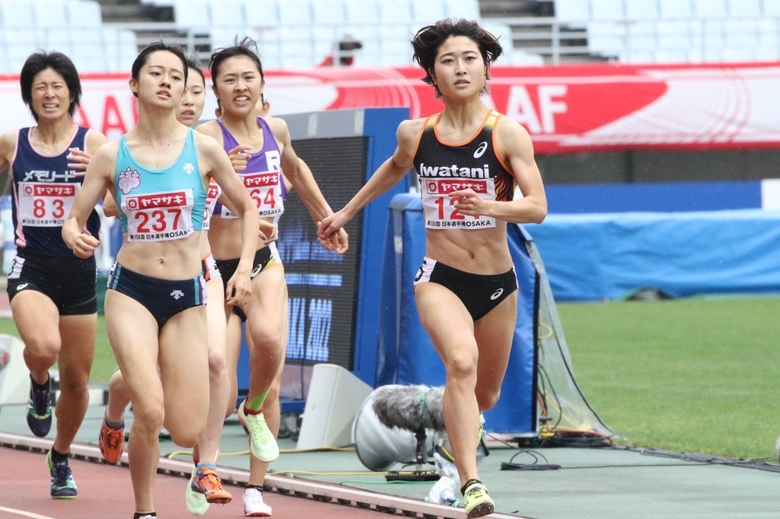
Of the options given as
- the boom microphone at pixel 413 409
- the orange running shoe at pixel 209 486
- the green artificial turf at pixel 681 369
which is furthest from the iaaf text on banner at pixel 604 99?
the orange running shoe at pixel 209 486

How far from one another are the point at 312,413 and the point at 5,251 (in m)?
17.2

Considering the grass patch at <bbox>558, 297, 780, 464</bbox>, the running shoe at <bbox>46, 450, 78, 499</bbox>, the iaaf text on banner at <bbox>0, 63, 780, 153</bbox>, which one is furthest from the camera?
the iaaf text on banner at <bbox>0, 63, 780, 153</bbox>

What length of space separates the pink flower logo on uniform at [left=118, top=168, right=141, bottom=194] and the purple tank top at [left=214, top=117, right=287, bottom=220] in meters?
1.31

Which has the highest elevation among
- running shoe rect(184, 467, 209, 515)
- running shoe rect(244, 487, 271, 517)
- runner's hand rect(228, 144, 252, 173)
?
runner's hand rect(228, 144, 252, 173)

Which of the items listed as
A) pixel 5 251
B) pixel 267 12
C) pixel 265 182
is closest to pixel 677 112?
pixel 267 12

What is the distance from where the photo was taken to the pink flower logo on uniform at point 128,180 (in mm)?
6277

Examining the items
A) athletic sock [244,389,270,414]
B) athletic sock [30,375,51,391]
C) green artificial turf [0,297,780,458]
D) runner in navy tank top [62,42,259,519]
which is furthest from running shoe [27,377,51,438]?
green artificial turf [0,297,780,458]

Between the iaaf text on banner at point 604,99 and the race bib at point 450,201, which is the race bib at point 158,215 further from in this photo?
the iaaf text on banner at point 604,99

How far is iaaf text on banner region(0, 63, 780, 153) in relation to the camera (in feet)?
88.3

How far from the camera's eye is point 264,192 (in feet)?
25.0

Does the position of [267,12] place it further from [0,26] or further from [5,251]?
[5,251]

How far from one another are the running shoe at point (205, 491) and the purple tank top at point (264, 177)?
1.54 meters

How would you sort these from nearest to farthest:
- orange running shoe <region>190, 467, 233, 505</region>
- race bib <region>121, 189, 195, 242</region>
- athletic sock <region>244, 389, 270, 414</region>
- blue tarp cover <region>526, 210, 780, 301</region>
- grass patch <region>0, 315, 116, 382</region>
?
race bib <region>121, 189, 195, 242</region> → orange running shoe <region>190, 467, 233, 505</region> → athletic sock <region>244, 389, 270, 414</region> → grass patch <region>0, 315, 116, 382</region> → blue tarp cover <region>526, 210, 780, 301</region>

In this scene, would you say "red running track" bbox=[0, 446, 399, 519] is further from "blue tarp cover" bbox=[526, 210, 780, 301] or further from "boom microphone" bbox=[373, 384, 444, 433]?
"blue tarp cover" bbox=[526, 210, 780, 301]
